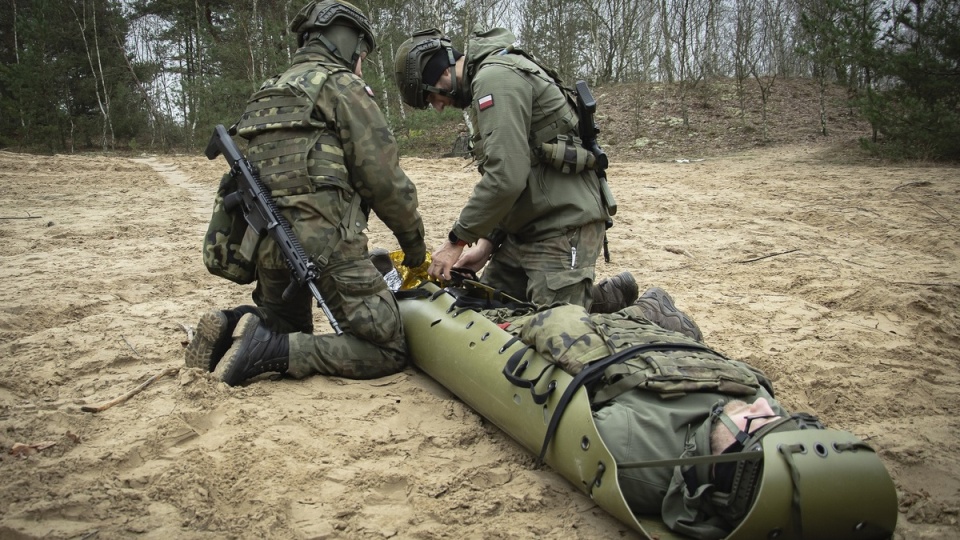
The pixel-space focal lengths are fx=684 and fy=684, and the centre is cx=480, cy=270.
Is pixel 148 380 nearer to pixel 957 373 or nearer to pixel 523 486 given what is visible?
pixel 523 486

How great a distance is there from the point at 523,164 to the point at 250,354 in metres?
1.66

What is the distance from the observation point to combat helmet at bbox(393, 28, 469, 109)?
3785 millimetres

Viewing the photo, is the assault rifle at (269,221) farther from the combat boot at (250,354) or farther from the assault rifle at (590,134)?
the assault rifle at (590,134)

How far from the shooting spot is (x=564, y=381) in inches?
101

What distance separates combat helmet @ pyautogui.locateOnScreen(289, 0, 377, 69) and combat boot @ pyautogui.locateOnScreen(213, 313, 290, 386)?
1500 mm

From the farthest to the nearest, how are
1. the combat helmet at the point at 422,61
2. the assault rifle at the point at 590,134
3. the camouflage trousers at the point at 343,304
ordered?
the assault rifle at the point at 590,134 → the combat helmet at the point at 422,61 → the camouflage trousers at the point at 343,304

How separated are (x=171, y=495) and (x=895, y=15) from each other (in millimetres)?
12104

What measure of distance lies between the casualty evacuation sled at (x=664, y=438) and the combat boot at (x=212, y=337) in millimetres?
1125

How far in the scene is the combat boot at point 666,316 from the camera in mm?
3627

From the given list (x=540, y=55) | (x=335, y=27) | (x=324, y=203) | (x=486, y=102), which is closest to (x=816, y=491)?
(x=486, y=102)

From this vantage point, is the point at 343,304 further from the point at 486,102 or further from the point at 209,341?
the point at 486,102

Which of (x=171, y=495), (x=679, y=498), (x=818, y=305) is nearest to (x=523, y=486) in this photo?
(x=679, y=498)

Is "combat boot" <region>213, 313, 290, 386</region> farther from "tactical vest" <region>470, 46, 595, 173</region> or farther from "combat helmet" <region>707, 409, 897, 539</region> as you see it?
"combat helmet" <region>707, 409, 897, 539</region>

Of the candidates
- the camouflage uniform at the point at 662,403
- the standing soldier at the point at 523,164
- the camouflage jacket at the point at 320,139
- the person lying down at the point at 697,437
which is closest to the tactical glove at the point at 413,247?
the standing soldier at the point at 523,164
